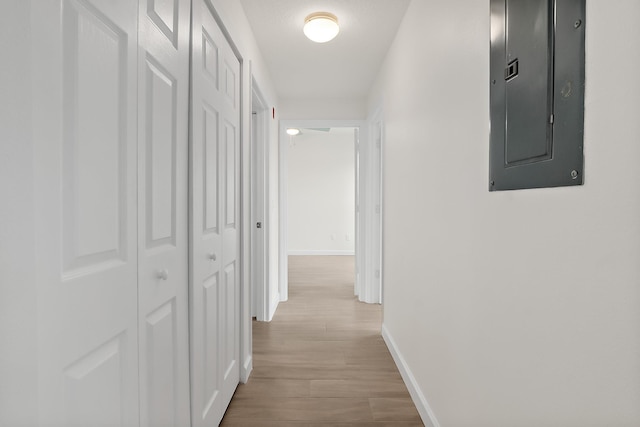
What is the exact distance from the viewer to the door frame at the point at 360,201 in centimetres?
368

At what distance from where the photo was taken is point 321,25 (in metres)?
2.16

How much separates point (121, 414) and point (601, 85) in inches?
51.4

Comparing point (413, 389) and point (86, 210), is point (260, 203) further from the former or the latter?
point (86, 210)

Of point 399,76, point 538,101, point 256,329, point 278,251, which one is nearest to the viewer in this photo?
point 538,101

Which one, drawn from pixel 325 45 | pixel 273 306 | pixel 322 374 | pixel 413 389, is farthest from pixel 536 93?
pixel 273 306

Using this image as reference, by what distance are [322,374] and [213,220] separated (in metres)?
1.31

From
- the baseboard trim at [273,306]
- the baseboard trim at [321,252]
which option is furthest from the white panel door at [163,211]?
the baseboard trim at [321,252]

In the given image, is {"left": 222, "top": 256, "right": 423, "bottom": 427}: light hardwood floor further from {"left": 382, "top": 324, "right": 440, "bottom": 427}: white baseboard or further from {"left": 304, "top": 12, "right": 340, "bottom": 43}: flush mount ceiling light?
{"left": 304, "top": 12, "right": 340, "bottom": 43}: flush mount ceiling light

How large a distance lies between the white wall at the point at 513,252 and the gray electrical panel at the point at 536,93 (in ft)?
0.10

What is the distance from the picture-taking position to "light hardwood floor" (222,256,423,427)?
1781 mm

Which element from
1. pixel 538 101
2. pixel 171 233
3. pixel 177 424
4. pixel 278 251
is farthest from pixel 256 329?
pixel 538 101

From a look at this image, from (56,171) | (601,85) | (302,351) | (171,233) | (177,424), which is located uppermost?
(601,85)

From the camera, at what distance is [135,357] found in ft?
3.05

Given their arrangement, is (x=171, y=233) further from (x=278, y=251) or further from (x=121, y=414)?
(x=278, y=251)
